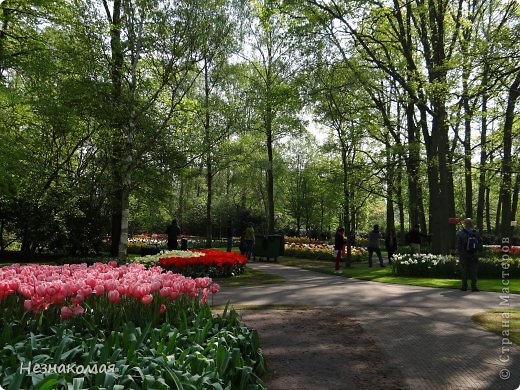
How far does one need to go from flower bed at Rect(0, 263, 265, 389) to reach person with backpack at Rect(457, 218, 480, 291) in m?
8.02

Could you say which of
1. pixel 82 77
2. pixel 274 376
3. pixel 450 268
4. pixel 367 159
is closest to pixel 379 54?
pixel 367 159

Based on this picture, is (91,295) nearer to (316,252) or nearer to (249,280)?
(249,280)

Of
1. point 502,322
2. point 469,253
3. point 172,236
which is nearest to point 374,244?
point 469,253

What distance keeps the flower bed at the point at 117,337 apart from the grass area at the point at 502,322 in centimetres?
387

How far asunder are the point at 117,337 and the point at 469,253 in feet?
31.9

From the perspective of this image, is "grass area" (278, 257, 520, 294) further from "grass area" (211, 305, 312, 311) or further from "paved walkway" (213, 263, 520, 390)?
"grass area" (211, 305, 312, 311)

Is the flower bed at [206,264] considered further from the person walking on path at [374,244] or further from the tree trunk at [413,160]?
the tree trunk at [413,160]

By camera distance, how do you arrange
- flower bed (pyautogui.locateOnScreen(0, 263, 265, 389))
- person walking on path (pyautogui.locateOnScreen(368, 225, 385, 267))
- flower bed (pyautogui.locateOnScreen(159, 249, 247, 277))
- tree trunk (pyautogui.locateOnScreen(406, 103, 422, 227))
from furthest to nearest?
tree trunk (pyautogui.locateOnScreen(406, 103, 422, 227)) → person walking on path (pyautogui.locateOnScreen(368, 225, 385, 267)) → flower bed (pyautogui.locateOnScreen(159, 249, 247, 277)) → flower bed (pyautogui.locateOnScreen(0, 263, 265, 389))

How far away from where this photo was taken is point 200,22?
12750 millimetres

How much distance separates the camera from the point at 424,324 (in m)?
7.09

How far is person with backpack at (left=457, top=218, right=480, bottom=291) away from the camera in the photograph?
36.5 feet

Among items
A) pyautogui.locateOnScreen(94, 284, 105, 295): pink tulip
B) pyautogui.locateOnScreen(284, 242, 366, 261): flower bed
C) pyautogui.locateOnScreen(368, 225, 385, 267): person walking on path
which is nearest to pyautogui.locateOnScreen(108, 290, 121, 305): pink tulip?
pyautogui.locateOnScreen(94, 284, 105, 295): pink tulip

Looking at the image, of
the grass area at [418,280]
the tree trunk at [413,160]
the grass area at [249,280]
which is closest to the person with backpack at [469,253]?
the grass area at [418,280]

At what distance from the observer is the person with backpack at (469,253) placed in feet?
36.5
